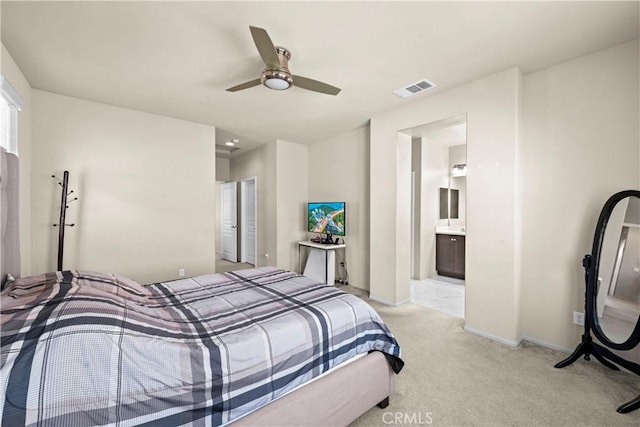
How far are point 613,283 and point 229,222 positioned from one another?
650 cm

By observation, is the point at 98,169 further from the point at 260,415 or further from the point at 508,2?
the point at 508,2

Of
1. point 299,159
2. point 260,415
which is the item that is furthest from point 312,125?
point 260,415

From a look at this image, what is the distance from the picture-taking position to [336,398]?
1537mm

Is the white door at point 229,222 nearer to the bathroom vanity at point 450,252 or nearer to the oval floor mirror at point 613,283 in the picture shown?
the bathroom vanity at point 450,252

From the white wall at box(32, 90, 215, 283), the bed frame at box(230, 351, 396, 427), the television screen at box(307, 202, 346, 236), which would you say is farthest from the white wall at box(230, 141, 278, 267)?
the bed frame at box(230, 351, 396, 427)

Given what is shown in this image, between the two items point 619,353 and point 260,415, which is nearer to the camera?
point 260,415

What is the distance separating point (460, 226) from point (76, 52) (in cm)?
607

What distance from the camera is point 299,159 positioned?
5367 millimetres

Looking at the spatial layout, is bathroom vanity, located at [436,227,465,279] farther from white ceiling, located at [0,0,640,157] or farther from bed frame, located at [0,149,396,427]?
bed frame, located at [0,149,396,427]

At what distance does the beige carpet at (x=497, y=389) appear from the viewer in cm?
172

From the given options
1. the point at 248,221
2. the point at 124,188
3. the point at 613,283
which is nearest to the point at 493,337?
the point at 613,283

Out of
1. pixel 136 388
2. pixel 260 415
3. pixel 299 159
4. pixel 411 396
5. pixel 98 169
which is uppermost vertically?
pixel 299 159

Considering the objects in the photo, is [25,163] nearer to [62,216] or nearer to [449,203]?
[62,216]

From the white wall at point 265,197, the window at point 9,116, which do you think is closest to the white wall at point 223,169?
the white wall at point 265,197
